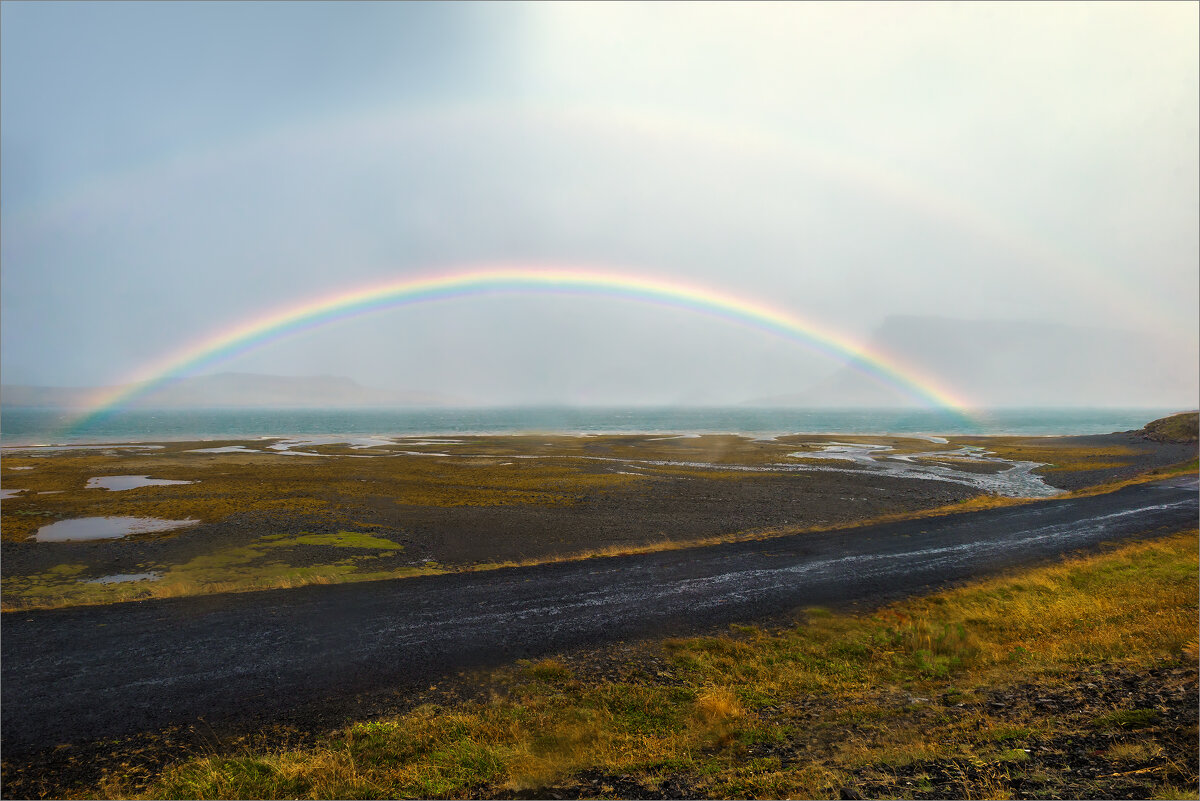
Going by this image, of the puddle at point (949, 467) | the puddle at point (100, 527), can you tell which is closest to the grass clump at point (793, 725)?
the puddle at point (100, 527)

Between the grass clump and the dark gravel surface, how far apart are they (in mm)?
2115

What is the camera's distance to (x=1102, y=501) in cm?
3981

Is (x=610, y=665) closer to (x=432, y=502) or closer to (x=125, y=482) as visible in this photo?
(x=432, y=502)

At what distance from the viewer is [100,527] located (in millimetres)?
34000

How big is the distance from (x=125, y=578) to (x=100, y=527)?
581 inches

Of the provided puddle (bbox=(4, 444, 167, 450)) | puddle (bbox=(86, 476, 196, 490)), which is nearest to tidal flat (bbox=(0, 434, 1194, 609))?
puddle (bbox=(86, 476, 196, 490))

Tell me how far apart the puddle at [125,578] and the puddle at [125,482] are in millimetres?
33035

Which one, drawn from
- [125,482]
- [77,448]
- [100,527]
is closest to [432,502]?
[100,527]

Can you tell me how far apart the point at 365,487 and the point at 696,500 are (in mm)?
29525

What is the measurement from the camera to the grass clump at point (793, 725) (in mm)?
9406

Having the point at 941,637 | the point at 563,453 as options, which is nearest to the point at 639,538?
the point at 941,637

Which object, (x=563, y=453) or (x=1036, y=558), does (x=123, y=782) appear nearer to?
(x=1036, y=558)

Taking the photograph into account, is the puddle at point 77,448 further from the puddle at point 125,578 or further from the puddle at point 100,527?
the puddle at point 125,578

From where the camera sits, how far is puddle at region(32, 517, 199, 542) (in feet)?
103
